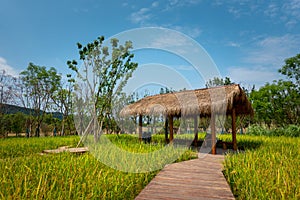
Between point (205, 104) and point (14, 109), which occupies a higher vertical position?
point (14, 109)

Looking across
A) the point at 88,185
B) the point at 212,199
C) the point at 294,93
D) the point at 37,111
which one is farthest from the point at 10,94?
the point at 294,93

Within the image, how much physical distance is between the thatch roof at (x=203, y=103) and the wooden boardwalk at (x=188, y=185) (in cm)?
275

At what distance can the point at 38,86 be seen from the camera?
16.4 metres

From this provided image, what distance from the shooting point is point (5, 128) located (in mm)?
15938

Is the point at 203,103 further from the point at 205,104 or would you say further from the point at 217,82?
the point at 217,82

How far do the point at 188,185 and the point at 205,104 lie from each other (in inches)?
164

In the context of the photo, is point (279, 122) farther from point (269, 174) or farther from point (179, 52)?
point (269, 174)

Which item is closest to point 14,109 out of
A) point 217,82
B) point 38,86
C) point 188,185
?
point 38,86

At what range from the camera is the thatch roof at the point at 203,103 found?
6.51m

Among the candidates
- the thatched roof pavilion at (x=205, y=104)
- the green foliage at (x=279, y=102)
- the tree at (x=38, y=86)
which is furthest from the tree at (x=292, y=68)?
the tree at (x=38, y=86)

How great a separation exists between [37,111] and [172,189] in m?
16.4

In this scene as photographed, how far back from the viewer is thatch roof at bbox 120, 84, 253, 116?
256 inches

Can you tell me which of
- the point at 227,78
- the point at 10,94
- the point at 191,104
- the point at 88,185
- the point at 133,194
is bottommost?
the point at 133,194

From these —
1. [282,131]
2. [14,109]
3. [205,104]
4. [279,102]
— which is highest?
[279,102]
